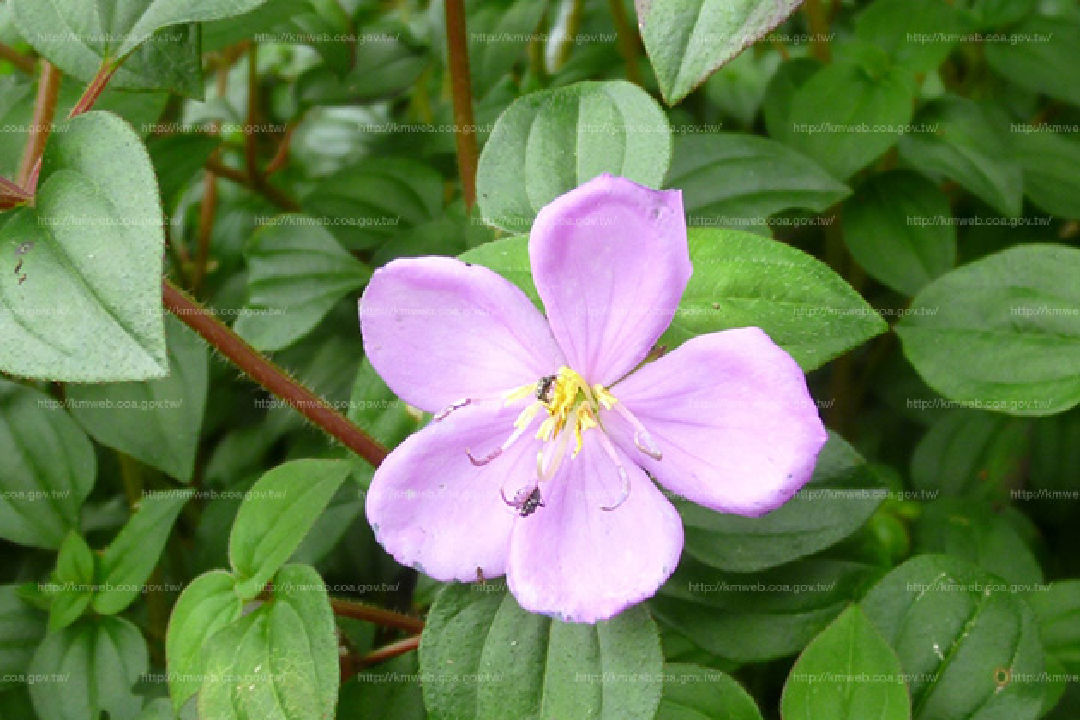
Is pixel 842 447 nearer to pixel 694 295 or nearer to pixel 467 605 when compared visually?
pixel 694 295

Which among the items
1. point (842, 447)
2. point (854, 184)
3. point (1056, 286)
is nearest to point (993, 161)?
point (854, 184)

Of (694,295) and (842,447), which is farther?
(842,447)

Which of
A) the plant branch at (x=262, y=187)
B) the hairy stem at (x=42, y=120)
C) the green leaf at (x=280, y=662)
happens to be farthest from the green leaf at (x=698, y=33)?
the plant branch at (x=262, y=187)

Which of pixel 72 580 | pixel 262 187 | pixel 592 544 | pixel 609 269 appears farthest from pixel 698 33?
pixel 262 187

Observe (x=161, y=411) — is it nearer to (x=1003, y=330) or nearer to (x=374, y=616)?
(x=374, y=616)

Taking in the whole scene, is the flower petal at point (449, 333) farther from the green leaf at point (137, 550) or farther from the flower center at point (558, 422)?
the green leaf at point (137, 550)

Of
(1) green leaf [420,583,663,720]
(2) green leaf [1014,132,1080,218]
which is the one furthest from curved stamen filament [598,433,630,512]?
Result: (2) green leaf [1014,132,1080,218]
